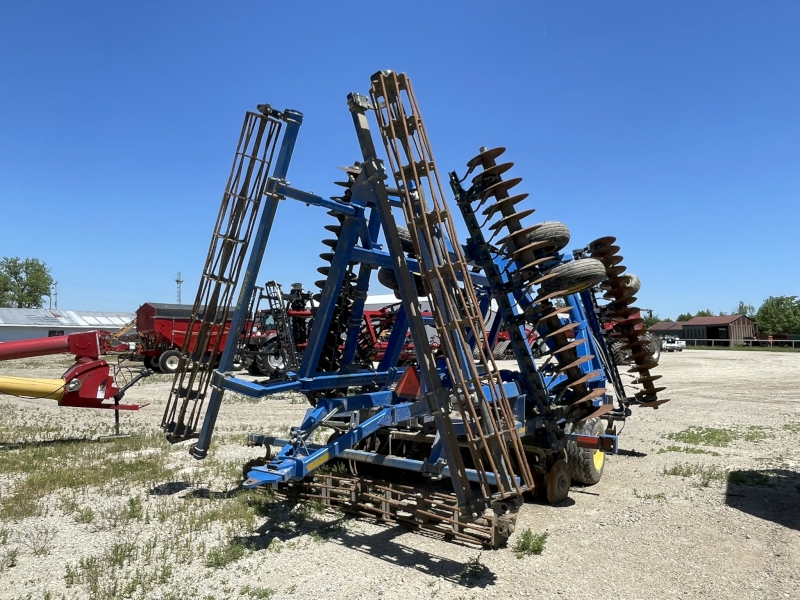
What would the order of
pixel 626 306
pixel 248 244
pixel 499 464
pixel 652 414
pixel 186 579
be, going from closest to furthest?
pixel 186 579 < pixel 499 464 < pixel 248 244 < pixel 626 306 < pixel 652 414

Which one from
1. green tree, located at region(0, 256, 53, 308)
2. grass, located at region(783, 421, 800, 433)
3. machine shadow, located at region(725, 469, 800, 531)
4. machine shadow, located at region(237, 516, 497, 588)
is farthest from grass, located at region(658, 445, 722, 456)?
green tree, located at region(0, 256, 53, 308)

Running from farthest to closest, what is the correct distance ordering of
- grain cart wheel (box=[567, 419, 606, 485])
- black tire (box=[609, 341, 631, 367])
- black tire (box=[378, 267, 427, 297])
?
1. black tire (box=[609, 341, 631, 367])
2. black tire (box=[378, 267, 427, 297])
3. grain cart wheel (box=[567, 419, 606, 485])

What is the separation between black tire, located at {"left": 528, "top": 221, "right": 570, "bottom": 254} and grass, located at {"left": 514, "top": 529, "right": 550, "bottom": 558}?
2644 millimetres

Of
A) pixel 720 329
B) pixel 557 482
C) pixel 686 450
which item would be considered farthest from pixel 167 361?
pixel 720 329

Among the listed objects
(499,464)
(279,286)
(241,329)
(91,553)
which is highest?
(279,286)

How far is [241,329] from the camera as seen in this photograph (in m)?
6.27

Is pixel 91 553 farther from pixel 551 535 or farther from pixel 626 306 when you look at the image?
pixel 626 306

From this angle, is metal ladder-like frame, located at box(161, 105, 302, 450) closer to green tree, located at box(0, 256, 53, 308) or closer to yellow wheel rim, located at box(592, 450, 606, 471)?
yellow wheel rim, located at box(592, 450, 606, 471)

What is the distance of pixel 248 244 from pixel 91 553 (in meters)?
3.29

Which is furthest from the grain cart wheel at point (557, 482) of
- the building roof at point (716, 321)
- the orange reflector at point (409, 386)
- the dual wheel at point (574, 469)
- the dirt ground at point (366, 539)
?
the building roof at point (716, 321)

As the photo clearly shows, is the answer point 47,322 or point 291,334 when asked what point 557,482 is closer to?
point 291,334

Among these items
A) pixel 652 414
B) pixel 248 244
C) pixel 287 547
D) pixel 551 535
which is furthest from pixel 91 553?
pixel 652 414

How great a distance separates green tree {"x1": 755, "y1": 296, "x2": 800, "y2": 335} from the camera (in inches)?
2648

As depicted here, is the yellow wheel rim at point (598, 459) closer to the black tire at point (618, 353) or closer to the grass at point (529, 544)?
the black tire at point (618, 353)
